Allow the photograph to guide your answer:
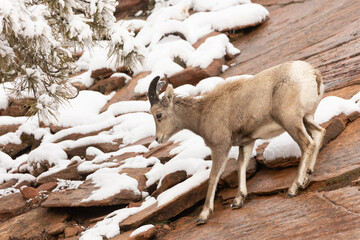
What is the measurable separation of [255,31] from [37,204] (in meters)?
10.6

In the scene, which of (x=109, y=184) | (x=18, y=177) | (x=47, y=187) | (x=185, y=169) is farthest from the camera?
(x=18, y=177)

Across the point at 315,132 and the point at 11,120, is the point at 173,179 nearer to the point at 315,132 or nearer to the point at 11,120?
the point at 315,132

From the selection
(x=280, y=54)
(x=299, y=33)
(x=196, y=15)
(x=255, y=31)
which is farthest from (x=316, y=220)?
(x=196, y=15)

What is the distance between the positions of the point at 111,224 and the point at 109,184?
1423mm

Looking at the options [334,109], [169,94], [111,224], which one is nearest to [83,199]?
[111,224]

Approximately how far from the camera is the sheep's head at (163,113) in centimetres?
755

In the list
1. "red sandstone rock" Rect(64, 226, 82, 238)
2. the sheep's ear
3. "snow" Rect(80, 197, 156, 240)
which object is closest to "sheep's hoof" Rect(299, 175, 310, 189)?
"snow" Rect(80, 197, 156, 240)

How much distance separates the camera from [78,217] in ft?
27.0

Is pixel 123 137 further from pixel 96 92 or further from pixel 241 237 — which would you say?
pixel 241 237

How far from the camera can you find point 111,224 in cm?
702

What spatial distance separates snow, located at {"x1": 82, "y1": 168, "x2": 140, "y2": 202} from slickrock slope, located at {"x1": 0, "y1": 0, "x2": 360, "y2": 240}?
1.0 inches

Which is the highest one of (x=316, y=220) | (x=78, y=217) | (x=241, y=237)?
(x=316, y=220)

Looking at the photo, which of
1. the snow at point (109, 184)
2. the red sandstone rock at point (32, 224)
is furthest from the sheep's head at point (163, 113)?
the red sandstone rock at point (32, 224)

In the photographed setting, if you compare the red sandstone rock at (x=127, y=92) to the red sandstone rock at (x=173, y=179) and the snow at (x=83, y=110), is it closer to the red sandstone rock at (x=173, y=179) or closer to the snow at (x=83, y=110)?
the snow at (x=83, y=110)
